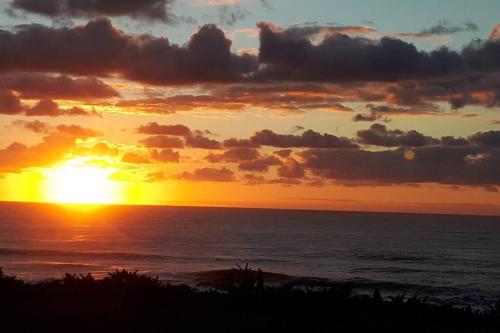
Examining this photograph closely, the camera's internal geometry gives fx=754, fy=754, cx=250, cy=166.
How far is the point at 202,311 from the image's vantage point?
14.4 metres

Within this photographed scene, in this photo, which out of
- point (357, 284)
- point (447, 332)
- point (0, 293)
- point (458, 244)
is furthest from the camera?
point (458, 244)

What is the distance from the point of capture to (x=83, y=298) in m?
15.4

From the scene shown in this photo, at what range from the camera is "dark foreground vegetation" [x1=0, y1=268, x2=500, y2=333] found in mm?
12750

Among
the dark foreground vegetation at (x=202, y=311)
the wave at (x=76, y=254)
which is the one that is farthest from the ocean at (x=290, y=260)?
the dark foreground vegetation at (x=202, y=311)

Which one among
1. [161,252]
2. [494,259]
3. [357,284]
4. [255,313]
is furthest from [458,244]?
[255,313]

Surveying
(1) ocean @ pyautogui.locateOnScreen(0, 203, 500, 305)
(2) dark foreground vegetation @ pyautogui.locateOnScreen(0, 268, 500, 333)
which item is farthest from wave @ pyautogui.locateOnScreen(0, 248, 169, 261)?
(2) dark foreground vegetation @ pyautogui.locateOnScreen(0, 268, 500, 333)

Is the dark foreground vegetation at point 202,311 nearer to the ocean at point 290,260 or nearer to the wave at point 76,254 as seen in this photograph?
the ocean at point 290,260

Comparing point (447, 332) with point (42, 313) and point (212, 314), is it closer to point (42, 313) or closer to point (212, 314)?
point (212, 314)

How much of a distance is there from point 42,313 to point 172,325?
2.73m

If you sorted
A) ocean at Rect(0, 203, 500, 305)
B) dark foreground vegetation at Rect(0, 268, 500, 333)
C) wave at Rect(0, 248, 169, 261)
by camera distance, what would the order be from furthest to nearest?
wave at Rect(0, 248, 169, 261) → ocean at Rect(0, 203, 500, 305) → dark foreground vegetation at Rect(0, 268, 500, 333)

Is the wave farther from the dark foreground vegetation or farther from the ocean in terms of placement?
the dark foreground vegetation

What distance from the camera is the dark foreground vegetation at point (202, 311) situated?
1275 cm

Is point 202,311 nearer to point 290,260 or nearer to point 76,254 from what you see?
A: point 290,260

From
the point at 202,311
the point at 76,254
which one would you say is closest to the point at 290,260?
the point at 76,254
